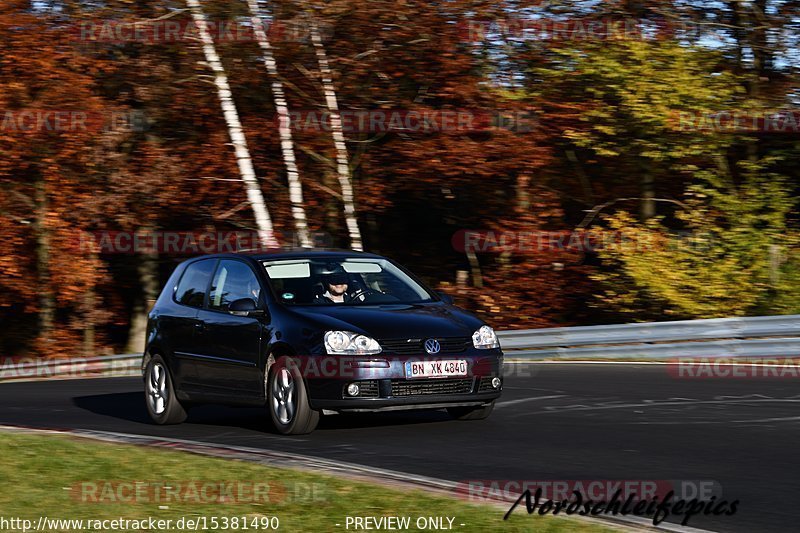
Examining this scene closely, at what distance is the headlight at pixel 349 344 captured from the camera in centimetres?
1131

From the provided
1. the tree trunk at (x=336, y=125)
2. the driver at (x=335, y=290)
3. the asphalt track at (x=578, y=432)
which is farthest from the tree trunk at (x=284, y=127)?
the driver at (x=335, y=290)

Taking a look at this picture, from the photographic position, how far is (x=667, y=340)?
1953 centimetres

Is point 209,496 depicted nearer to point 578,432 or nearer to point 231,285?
point 578,432

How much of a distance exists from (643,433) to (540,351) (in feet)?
29.9

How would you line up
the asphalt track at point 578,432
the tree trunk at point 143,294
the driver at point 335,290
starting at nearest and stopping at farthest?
the asphalt track at point 578,432, the driver at point 335,290, the tree trunk at point 143,294

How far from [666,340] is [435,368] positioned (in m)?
8.77

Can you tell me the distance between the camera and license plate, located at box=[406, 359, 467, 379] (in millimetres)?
11383

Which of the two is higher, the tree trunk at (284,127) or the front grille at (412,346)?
the front grille at (412,346)

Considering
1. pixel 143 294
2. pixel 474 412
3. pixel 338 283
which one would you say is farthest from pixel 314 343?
pixel 143 294

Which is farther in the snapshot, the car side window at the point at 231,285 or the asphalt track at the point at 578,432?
the car side window at the point at 231,285

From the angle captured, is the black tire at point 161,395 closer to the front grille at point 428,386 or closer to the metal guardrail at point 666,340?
the front grille at point 428,386

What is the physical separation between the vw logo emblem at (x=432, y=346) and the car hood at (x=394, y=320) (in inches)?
2.2

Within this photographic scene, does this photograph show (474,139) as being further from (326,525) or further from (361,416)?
(326,525)

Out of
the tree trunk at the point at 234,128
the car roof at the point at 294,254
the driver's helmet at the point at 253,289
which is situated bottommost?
the tree trunk at the point at 234,128
